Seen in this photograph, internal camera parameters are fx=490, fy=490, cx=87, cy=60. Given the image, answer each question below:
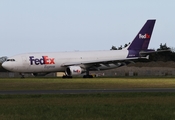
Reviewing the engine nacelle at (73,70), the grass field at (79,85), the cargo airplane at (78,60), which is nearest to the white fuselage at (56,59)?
the cargo airplane at (78,60)

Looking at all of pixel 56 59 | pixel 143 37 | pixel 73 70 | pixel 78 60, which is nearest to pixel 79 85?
pixel 73 70

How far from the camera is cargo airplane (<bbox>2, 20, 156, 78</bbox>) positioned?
7362 centimetres

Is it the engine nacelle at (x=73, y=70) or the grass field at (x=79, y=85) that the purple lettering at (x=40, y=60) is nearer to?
the engine nacelle at (x=73, y=70)

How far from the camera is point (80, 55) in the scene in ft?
257

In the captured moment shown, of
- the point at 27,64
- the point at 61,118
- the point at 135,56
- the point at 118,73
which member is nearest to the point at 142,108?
the point at 61,118

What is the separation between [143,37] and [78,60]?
1257cm

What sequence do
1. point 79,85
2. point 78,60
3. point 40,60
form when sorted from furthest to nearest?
point 78,60 < point 40,60 < point 79,85

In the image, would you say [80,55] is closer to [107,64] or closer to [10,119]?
[107,64]

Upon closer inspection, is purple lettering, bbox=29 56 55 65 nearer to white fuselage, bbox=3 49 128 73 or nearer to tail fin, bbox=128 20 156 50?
white fuselage, bbox=3 49 128 73

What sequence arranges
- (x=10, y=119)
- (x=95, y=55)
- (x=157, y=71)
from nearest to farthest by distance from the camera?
(x=10, y=119) → (x=95, y=55) → (x=157, y=71)

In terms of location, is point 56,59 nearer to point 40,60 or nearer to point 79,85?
point 40,60

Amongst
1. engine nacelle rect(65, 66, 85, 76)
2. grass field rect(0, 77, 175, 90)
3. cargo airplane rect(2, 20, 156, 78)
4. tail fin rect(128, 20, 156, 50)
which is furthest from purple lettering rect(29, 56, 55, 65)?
tail fin rect(128, 20, 156, 50)

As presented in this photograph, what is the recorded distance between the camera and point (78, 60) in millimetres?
77625

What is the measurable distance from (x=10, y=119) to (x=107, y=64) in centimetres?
5875
